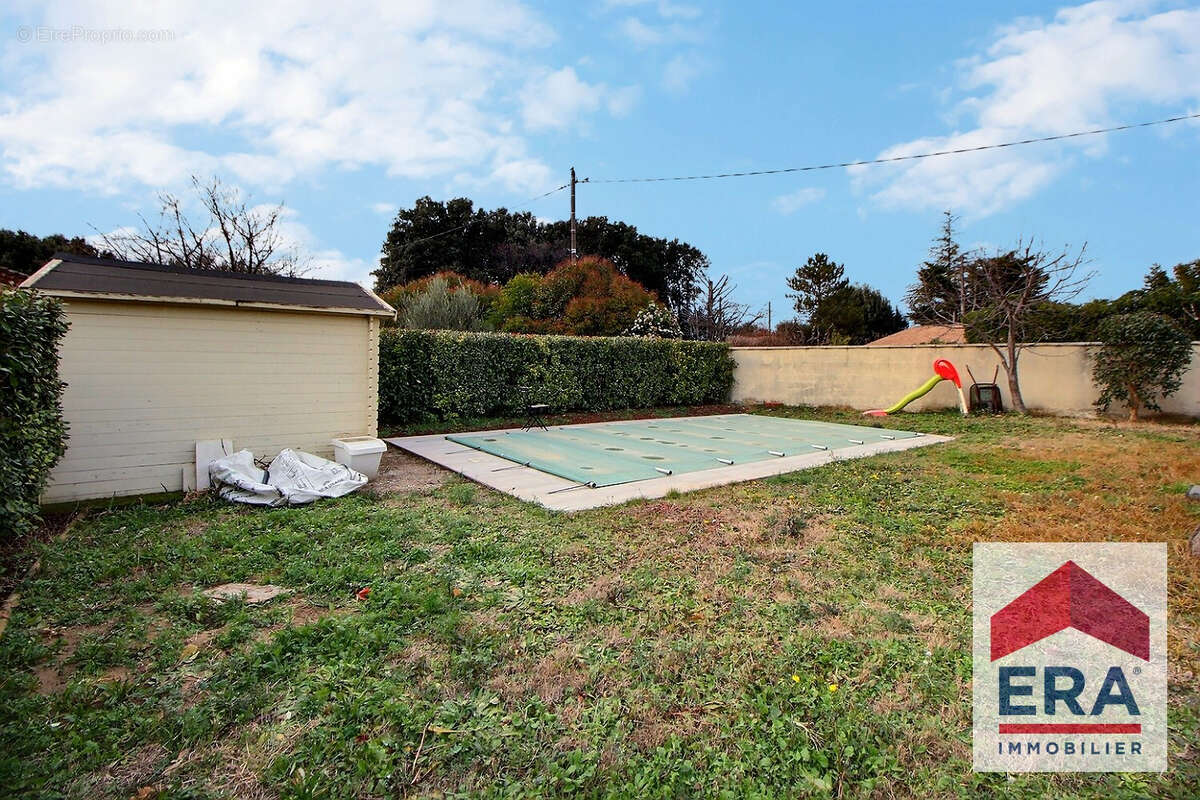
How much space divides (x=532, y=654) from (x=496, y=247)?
984 inches

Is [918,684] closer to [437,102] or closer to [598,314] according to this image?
[437,102]

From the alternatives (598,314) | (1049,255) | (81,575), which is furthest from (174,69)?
(1049,255)

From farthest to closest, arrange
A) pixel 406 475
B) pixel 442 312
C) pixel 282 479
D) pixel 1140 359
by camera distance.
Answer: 1. pixel 442 312
2. pixel 1140 359
3. pixel 406 475
4. pixel 282 479

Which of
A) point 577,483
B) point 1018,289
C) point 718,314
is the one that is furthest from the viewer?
point 718,314

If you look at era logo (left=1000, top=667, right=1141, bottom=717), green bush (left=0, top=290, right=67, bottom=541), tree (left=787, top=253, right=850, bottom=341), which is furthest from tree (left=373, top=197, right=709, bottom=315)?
→ era logo (left=1000, top=667, right=1141, bottom=717)

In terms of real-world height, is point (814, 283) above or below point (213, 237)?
above

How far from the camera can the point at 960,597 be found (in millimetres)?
2746

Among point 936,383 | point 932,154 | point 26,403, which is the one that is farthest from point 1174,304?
point 26,403

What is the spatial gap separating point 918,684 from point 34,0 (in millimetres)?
8387

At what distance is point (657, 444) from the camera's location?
25.6ft

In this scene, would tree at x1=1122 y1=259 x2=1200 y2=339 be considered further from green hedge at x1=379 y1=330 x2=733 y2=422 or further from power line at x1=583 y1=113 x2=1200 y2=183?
green hedge at x1=379 y1=330 x2=733 y2=422

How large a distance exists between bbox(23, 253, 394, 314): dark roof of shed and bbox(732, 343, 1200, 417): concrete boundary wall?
34.8 feet
